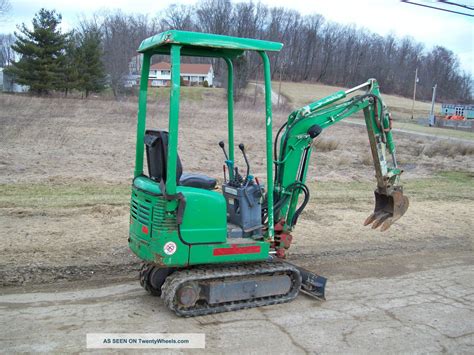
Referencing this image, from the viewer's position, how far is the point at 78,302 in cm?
574

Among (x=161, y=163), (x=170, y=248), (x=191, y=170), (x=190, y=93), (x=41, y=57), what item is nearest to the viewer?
(x=170, y=248)

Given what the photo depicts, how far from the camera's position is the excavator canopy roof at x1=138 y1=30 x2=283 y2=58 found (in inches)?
194

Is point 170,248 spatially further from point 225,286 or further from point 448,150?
point 448,150

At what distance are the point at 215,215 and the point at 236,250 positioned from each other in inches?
18.1

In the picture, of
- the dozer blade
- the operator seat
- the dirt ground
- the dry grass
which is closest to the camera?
the operator seat

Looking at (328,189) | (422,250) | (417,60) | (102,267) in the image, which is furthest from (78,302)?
(417,60)

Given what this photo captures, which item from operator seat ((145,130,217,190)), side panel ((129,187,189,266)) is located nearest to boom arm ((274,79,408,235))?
operator seat ((145,130,217,190))

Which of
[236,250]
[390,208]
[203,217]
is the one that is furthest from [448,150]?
[203,217]

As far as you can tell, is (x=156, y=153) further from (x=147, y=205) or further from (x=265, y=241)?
(x=265, y=241)

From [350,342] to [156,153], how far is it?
8.53 ft

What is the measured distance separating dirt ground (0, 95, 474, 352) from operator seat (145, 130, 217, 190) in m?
1.37

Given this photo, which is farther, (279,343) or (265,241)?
(265,241)

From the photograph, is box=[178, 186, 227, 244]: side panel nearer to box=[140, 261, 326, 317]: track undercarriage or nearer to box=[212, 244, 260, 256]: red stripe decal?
box=[212, 244, 260, 256]: red stripe decal

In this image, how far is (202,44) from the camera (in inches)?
197
